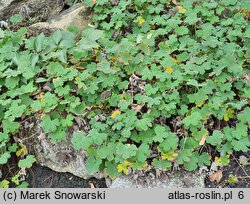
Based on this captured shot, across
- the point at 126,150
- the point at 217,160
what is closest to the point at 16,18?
the point at 126,150

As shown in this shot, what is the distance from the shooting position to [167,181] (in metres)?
3.41

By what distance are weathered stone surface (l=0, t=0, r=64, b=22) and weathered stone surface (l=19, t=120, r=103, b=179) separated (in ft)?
5.49

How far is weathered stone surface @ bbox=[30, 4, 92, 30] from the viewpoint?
453 centimetres

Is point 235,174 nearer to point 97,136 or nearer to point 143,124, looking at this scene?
point 143,124

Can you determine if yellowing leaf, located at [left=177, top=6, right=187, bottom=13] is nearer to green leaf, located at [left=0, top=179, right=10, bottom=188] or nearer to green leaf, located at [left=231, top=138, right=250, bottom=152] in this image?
green leaf, located at [left=231, top=138, right=250, bottom=152]

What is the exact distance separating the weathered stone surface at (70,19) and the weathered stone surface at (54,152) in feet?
4.27

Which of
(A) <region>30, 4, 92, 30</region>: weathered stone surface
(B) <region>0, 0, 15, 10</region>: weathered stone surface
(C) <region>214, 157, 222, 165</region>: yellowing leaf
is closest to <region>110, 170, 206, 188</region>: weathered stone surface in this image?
(C) <region>214, 157, 222, 165</region>: yellowing leaf

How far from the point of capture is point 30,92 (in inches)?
152

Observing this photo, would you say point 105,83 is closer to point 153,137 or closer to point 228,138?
point 153,137

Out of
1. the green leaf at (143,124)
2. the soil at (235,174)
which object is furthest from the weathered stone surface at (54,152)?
the soil at (235,174)

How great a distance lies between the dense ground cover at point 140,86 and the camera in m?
3.46

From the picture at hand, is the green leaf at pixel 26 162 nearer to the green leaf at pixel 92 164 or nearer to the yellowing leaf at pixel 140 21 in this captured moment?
the green leaf at pixel 92 164

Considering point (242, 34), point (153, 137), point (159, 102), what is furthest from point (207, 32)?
point (153, 137)

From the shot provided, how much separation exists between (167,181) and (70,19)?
89.7 inches
